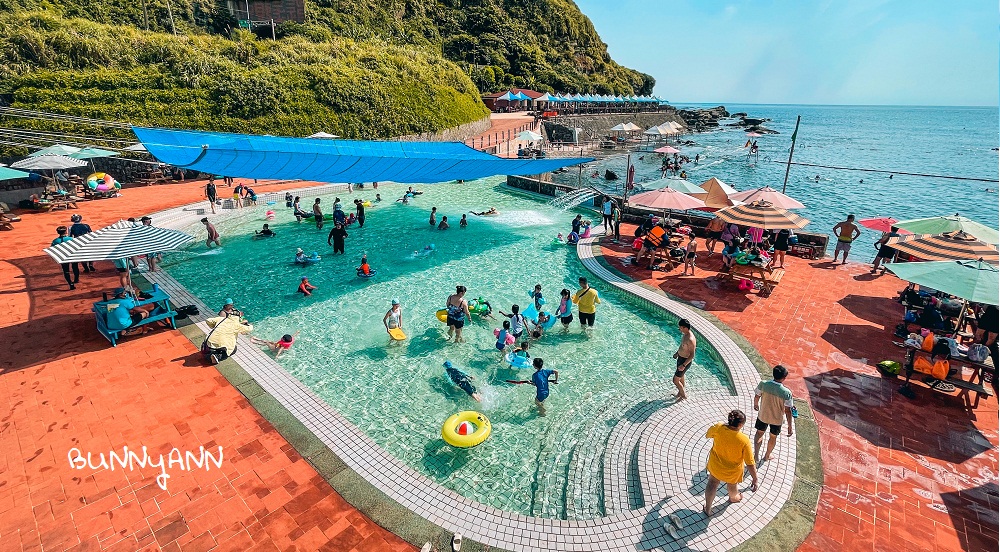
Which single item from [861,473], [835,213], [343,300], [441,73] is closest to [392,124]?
[441,73]

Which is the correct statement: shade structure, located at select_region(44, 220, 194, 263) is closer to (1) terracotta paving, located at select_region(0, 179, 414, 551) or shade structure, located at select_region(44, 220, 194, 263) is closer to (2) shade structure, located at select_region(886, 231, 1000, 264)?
(1) terracotta paving, located at select_region(0, 179, 414, 551)

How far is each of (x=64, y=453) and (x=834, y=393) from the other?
11764mm

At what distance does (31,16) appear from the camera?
83.2 feet

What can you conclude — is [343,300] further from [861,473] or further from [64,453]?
[861,473]

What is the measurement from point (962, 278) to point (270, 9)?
66749 mm

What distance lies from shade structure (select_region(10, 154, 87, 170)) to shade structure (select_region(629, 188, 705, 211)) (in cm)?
2082

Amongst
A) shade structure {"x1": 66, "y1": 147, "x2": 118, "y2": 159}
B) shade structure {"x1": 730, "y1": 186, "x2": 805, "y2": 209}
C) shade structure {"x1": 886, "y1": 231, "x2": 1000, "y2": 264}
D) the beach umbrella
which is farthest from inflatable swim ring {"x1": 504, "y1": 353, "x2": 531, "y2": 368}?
shade structure {"x1": 66, "y1": 147, "x2": 118, "y2": 159}

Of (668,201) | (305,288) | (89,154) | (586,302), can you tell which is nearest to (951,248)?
(668,201)

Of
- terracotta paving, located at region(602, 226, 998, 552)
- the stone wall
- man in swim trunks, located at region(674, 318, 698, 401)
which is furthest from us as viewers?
the stone wall

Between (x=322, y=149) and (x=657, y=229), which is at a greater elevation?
(x=322, y=149)

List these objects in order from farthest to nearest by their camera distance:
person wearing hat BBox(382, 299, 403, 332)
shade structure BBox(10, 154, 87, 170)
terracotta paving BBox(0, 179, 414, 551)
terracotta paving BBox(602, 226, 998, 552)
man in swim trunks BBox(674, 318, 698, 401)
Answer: shade structure BBox(10, 154, 87, 170)
person wearing hat BBox(382, 299, 403, 332)
man in swim trunks BBox(674, 318, 698, 401)
terracotta paving BBox(602, 226, 998, 552)
terracotta paving BBox(0, 179, 414, 551)

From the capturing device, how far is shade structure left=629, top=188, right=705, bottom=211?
1302 centimetres

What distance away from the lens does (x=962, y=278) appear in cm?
714

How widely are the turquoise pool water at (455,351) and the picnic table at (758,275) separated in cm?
269
